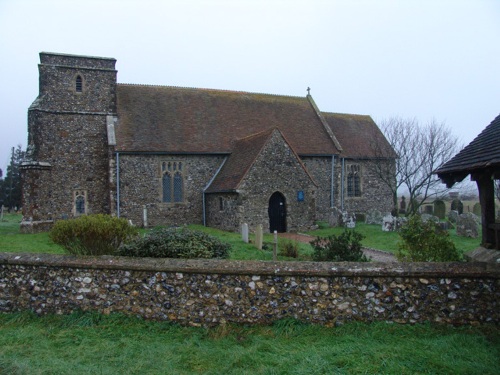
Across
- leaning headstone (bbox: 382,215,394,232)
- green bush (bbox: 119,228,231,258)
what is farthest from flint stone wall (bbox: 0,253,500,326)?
leaning headstone (bbox: 382,215,394,232)

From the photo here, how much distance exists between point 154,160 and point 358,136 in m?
14.9

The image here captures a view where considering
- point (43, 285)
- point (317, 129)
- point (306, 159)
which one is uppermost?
point (317, 129)

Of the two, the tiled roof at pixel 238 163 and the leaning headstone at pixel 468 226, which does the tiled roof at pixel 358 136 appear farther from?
the leaning headstone at pixel 468 226

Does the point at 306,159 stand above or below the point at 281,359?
above

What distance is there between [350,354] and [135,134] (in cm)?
1927

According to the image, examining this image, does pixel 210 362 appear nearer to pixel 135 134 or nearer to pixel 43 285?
pixel 43 285

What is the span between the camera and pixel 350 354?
503 cm

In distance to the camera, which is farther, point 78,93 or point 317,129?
point 317,129

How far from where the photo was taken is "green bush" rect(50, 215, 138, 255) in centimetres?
754

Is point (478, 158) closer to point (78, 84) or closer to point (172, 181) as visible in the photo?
point (172, 181)

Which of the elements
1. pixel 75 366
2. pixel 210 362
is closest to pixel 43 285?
pixel 75 366

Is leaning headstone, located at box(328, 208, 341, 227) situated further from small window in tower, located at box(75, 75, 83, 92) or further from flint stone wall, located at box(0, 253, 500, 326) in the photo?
flint stone wall, located at box(0, 253, 500, 326)

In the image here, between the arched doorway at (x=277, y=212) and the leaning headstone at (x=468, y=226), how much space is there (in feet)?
26.7

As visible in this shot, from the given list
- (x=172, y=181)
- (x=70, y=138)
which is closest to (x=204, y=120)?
(x=172, y=181)
